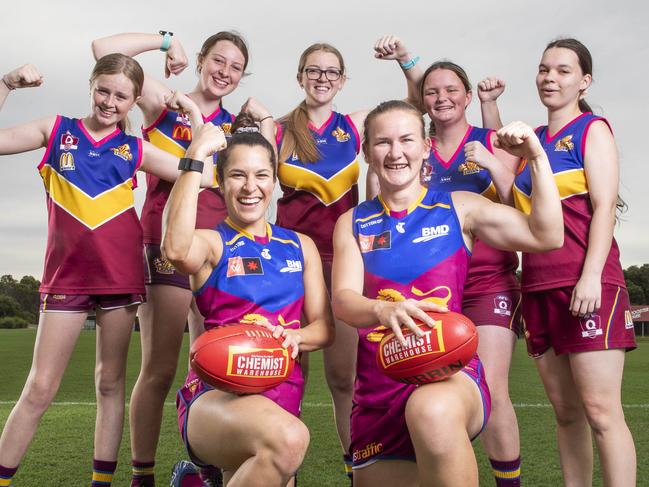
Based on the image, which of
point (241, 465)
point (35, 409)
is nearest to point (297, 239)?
point (241, 465)

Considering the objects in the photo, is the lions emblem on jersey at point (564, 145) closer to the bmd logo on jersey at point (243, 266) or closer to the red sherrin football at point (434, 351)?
the red sherrin football at point (434, 351)

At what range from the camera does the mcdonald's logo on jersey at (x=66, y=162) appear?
374cm

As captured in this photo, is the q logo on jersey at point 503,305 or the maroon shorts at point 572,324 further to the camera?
the q logo on jersey at point 503,305

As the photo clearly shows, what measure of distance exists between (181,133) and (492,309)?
202 cm

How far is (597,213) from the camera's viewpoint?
3330 mm

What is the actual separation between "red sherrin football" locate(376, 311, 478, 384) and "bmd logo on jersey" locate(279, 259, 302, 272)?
25.2 inches

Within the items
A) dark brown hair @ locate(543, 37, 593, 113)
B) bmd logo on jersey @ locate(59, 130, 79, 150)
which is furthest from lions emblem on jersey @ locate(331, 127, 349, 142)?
bmd logo on jersey @ locate(59, 130, 79, 150)

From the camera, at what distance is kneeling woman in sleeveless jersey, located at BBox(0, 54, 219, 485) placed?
3.70 m

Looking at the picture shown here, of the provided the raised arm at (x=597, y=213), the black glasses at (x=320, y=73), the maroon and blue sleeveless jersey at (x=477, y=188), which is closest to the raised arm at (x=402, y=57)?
the black glasses at (x=320, y=73)

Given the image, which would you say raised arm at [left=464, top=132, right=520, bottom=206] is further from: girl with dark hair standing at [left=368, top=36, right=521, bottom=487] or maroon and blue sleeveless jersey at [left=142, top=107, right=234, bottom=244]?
maroon and blue sleeveless jersey at [left=142, top=107, right=234, bottom=244]

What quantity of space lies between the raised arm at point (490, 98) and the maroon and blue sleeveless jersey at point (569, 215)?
0.65m

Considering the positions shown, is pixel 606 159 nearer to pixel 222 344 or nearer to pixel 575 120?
pixel 575 120

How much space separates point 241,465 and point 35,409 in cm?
155

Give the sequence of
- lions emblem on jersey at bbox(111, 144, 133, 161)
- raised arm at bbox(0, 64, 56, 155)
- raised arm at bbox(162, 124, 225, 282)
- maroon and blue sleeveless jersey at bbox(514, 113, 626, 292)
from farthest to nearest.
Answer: lions emblem on jersey at bbox(111, 144, 133, 161) < raised arm at bbox(0, 64, 56, 155) < maroon and blue sleeveless jersey at bbox(514, 113, 626, 292) < raised arm at bbox(162, 124, 225, 282)
